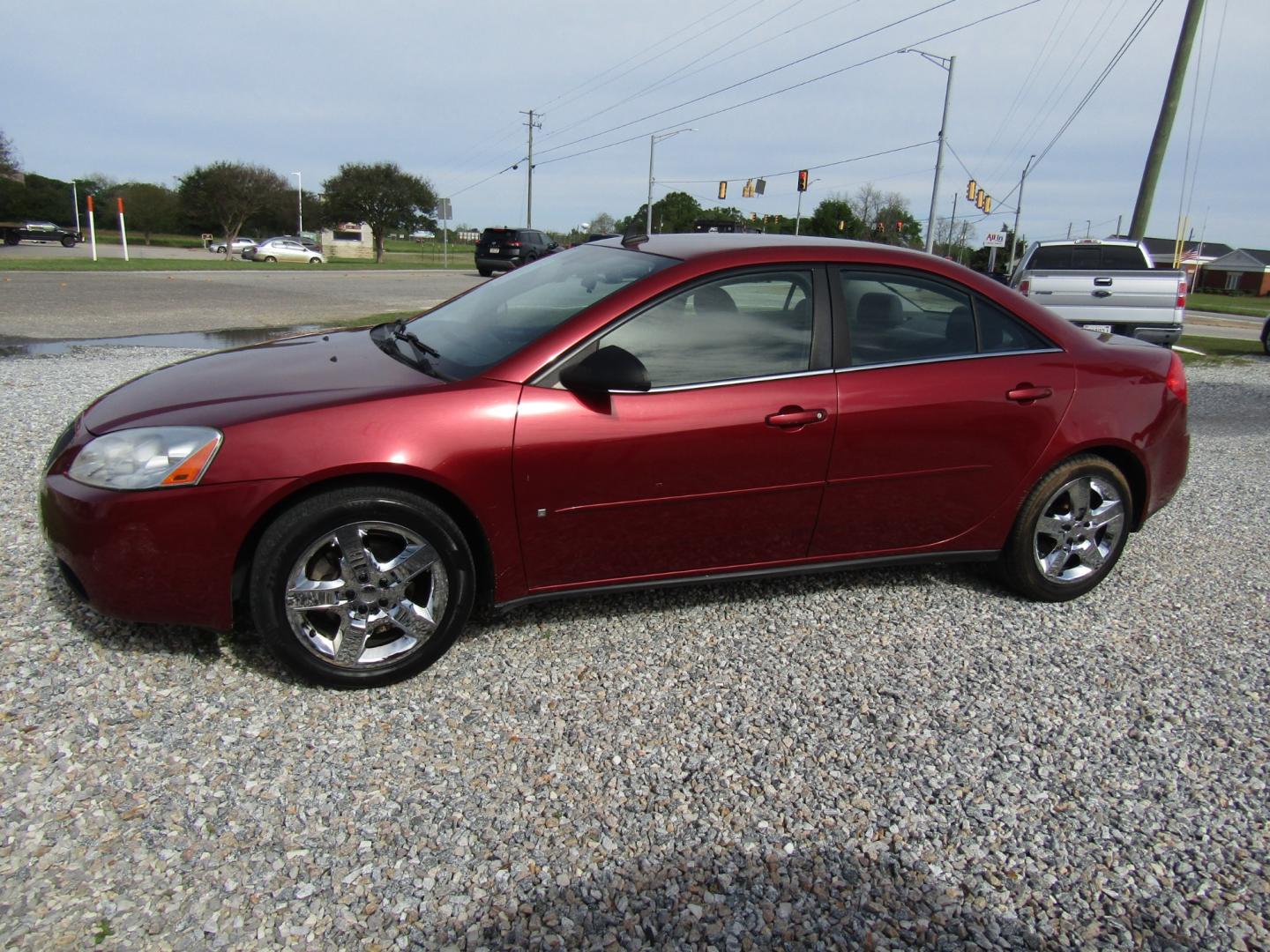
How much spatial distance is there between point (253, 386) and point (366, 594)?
89 cm

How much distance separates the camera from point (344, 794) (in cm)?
263

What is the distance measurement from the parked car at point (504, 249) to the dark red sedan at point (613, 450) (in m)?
28.9

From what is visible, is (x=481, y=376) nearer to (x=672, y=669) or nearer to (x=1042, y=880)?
(x=672, y=669)

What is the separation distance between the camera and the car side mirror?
317 centimetres

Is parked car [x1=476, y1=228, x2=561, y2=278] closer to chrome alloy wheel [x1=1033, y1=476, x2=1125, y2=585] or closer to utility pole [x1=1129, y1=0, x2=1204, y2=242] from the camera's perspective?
utility pole [x1=1129, y1=0, x2=1204, y2=242]

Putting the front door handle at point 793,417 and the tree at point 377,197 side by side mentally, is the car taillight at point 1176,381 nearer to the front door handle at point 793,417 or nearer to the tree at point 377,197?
the front door handle at point 793,417

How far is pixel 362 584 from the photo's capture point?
10.1 ft

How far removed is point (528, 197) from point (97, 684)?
60.4m

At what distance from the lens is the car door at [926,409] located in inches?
144

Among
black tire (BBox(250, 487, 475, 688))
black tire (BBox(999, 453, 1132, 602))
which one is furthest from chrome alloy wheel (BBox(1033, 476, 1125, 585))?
black tire (BBox(250, 487, 475, 688))

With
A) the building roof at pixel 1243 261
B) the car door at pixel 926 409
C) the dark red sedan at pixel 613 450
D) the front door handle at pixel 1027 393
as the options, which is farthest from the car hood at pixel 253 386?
the building roof at pixel 1243 261

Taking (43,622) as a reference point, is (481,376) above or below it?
above

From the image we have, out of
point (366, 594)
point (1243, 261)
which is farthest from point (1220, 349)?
point (1243, 261)

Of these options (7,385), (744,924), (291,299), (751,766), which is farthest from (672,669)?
(291,299)
